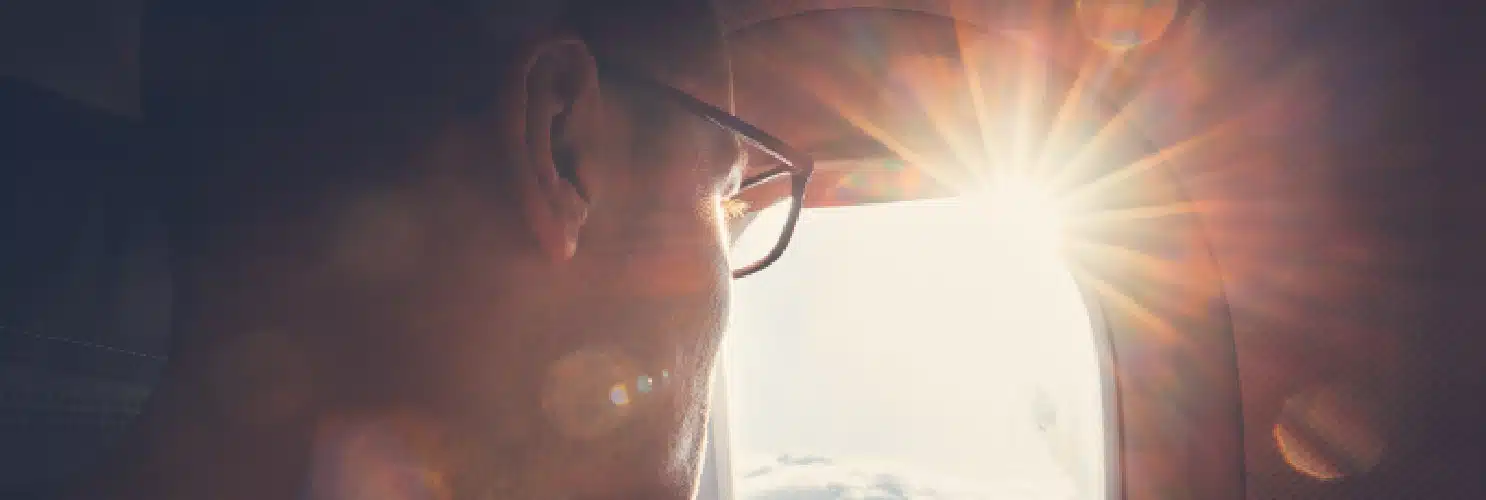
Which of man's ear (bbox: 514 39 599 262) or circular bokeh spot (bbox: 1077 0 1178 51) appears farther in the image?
circular bokeh spot (bbox: 1077 0 1178 51)

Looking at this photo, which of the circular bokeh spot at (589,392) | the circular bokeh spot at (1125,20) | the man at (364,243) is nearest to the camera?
the man at (364,243)

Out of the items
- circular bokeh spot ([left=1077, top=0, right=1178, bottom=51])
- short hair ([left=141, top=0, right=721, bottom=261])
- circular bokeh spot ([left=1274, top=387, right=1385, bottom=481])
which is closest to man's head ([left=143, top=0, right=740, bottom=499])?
short hair ([left=141, top=0, right=721, bottom=261])

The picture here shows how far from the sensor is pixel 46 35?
4.03 ft

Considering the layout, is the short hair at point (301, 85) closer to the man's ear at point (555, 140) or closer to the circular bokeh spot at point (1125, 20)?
the man's ear at point (555, 140)

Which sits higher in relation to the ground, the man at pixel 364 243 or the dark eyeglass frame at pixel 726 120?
the dark eyeglass frame at pixel 726 120

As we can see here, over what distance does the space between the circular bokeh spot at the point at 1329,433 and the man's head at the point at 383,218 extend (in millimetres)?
1719

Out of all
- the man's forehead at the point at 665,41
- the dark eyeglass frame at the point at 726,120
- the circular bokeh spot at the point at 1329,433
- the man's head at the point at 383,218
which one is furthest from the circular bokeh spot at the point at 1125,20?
the man's head at the point at 383,218

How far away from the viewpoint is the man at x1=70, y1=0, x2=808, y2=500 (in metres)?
0.66

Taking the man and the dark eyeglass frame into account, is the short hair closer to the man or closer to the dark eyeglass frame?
the man

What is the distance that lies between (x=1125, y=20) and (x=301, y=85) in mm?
1790

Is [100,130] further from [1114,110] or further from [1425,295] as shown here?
[1425,295]

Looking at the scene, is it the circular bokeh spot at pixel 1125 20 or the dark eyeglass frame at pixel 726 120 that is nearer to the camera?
the dark eyeglass frame at pixel 726 120

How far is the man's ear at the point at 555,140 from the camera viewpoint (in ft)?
2.32

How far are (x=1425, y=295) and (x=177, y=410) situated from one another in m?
2.14
